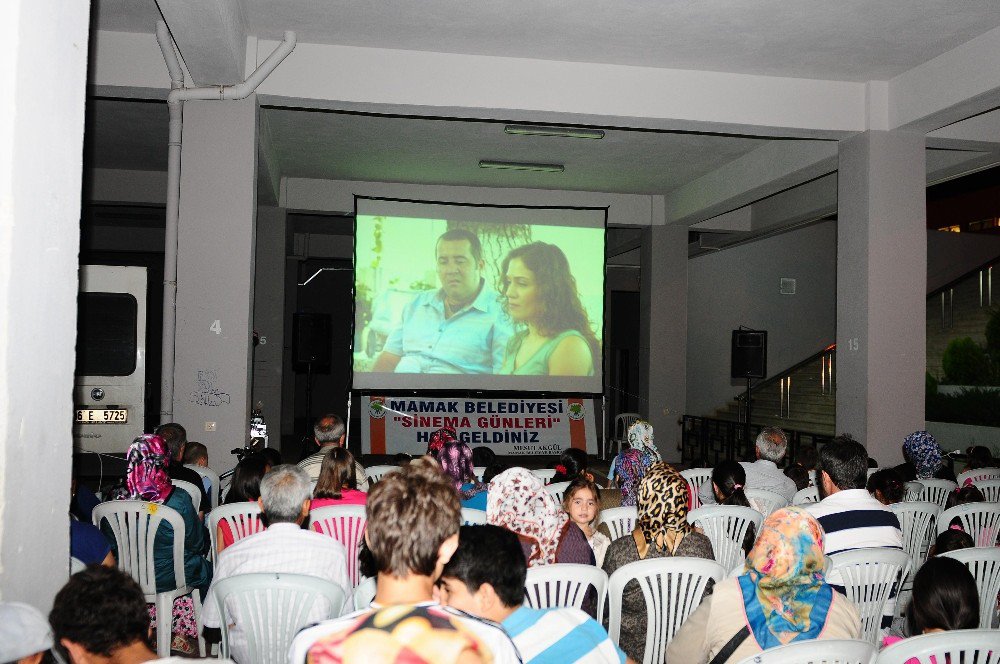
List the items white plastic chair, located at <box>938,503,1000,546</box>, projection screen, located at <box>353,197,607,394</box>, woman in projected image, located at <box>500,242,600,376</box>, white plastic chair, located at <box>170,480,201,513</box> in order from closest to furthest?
white plastic chair, located at <box>938,503,1000,546</box>, white plastic chair, located at <box>170,480,201,513</box>, projection screen, located at <box>353,197,607,394</box>, woman in projected image, located at <box>500,242,600,376</box>

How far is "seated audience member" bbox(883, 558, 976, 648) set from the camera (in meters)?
2.17

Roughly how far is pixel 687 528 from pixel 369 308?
25.7ft

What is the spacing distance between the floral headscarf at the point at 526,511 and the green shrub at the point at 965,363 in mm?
11130

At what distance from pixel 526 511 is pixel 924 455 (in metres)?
3.77

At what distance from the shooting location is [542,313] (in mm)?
10688

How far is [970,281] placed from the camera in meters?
13.0

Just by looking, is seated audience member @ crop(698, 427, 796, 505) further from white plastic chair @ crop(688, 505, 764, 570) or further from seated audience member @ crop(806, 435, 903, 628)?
seated audience member @ crop(806, 435, 903, 628)

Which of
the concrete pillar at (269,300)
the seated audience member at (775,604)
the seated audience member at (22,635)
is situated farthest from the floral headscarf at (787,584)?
the concrete pillar at (269,300)

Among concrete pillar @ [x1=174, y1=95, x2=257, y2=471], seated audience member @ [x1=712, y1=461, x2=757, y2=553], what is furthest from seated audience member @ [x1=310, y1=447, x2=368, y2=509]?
concrete pillar @ [x1=174, y1=95, x2=257, y2=471]

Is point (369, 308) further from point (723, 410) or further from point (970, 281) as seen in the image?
point (970, 281)

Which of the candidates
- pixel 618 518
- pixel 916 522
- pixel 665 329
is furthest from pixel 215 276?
pixel 665 329

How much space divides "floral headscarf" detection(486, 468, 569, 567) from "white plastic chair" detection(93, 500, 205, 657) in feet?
5.34

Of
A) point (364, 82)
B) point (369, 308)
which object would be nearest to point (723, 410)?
point (369, 308)

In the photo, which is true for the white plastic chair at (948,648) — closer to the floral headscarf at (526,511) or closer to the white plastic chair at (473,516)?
the floral headscarf at (526,511)
